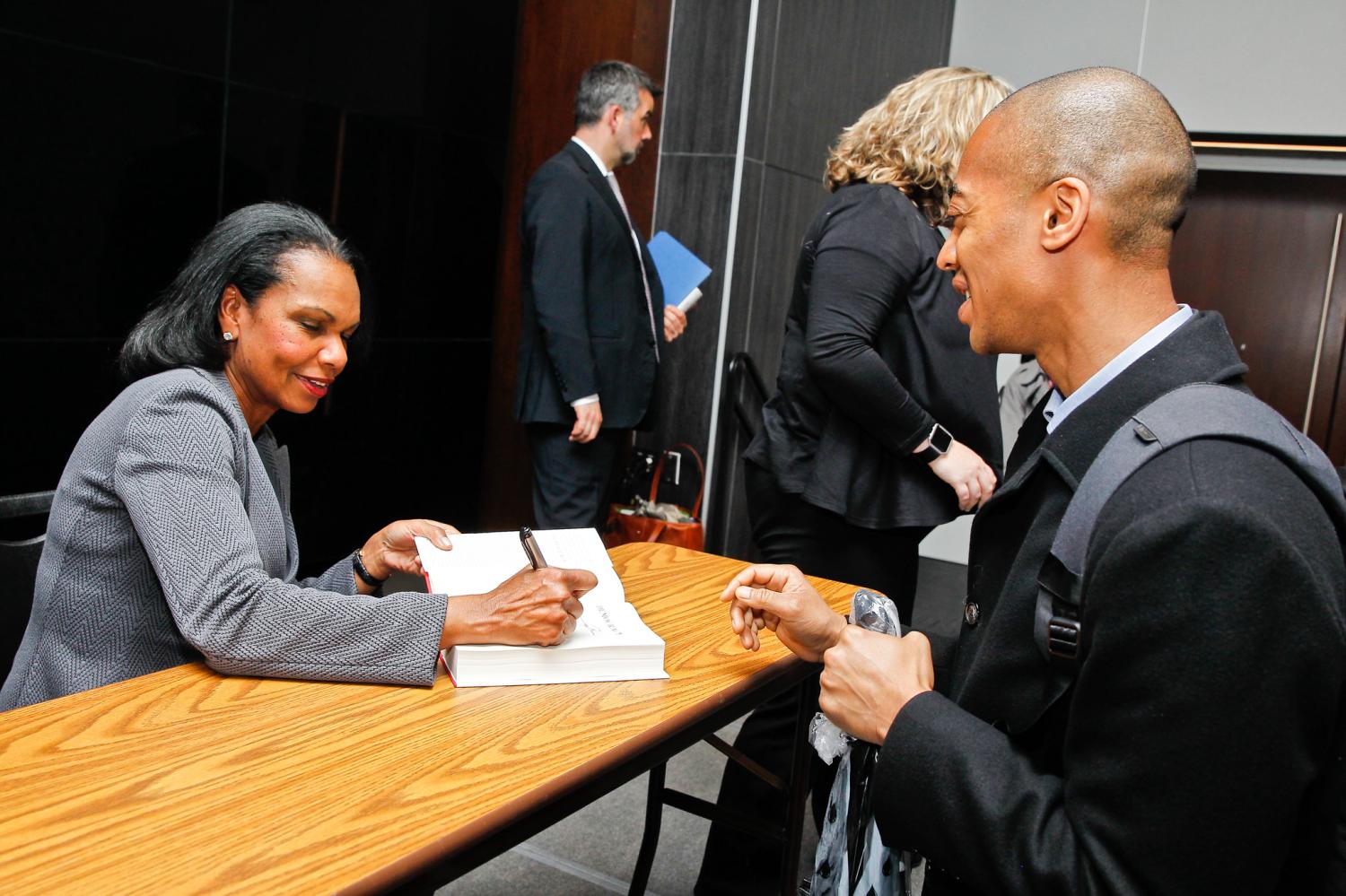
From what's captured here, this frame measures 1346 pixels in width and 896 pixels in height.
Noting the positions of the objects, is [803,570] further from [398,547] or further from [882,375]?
[398,547]

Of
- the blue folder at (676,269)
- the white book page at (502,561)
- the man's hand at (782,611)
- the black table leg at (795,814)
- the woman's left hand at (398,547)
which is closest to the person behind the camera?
the man's hand at (782,611)

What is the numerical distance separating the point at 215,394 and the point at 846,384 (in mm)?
1232

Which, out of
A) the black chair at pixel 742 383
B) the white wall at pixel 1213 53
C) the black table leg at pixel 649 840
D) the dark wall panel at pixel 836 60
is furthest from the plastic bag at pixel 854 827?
the white wall at pixel 1213 53

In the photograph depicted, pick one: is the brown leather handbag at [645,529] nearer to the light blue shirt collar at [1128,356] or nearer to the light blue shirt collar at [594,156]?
the light blue shirt collar at [594,156]

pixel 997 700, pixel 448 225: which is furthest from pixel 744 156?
pixel 997 700

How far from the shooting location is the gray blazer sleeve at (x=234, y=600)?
4.55 ft

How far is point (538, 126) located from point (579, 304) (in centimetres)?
140

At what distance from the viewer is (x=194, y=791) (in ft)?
3.60

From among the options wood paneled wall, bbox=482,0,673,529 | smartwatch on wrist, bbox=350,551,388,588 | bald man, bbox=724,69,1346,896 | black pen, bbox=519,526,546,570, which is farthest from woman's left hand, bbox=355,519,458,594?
wood paneled wall, bbox=482,0,673,529

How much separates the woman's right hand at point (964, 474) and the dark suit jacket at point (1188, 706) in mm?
1338

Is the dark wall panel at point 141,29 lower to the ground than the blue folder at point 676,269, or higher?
higher

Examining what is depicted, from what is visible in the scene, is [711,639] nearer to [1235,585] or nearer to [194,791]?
[194,791]

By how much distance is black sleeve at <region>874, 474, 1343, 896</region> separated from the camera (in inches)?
32.6

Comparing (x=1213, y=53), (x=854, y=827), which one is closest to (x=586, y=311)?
(x=854, y=827)
